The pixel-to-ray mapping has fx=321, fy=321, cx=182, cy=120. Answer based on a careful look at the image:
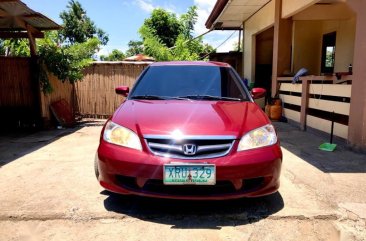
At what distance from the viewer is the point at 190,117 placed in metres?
3.11

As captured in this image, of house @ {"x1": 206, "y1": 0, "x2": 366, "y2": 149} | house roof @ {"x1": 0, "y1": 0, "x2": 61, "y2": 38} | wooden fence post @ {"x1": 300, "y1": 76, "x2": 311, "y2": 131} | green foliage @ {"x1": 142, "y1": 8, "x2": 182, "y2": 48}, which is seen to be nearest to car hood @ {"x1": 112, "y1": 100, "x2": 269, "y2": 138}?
house @ {"x1": 206, "y1": 0, "x2": 366, "y2": 149}

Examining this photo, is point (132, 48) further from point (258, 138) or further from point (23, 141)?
point (258, 138)

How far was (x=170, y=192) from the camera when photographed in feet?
9.25

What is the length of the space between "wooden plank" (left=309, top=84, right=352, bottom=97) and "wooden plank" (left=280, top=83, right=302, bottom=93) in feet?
1.88

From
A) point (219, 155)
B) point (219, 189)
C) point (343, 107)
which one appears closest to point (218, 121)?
point (219, 155)

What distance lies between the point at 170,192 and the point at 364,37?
4406 mm

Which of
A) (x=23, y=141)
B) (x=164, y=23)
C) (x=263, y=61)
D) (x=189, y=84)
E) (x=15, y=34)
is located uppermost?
(x=164, y=23)

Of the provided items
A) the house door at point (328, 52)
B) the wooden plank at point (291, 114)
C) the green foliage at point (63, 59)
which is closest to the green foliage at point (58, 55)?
the green foliage at point (63, 59)

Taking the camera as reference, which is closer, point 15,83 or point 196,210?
point 196,210

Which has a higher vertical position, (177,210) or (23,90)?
(23,90)

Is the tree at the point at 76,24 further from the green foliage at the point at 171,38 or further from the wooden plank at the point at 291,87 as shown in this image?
the wooden plank at the point at 291,87

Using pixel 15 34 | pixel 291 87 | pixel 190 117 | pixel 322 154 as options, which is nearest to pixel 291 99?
pixel 291 87

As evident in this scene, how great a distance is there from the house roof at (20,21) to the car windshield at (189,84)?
380 cm

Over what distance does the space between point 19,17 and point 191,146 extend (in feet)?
22.0
